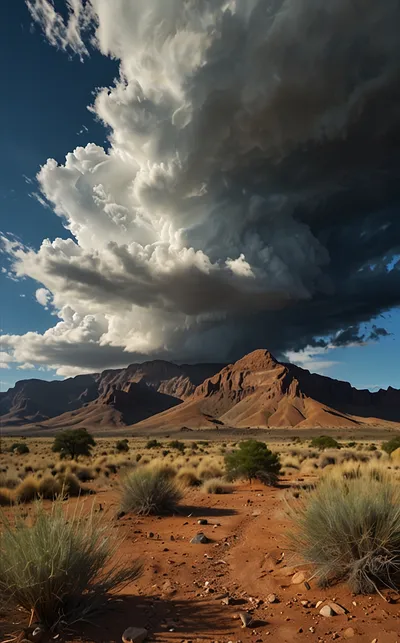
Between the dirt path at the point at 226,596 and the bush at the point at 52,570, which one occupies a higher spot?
the bush at the point at 52,570

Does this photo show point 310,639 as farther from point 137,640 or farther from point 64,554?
point 64,554

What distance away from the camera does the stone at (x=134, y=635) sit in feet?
15.4

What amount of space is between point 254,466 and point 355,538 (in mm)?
13632

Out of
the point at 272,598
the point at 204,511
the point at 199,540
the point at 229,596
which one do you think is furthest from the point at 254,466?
the point at 272,598

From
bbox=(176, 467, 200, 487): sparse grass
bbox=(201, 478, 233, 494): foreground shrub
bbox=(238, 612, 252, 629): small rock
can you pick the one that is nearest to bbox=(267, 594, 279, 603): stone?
bbox=(238, 612, 252, 629): small rock

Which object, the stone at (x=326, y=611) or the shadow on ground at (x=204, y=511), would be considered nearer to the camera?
the stone at (x=326, y=611)

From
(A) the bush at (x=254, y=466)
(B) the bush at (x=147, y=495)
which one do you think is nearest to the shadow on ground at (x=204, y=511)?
(B) the bush at (x=147, y=495)

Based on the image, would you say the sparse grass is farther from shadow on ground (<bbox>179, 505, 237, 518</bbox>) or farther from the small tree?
the small tree

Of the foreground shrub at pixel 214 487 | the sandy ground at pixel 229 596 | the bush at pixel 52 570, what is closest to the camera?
the sandy ground at pixel 229 596

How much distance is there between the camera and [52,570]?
4.76m

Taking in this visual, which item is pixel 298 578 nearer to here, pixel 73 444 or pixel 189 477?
pixel 189 477

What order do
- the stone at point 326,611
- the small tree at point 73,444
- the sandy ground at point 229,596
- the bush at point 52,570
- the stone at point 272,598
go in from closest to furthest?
the sandy ground at point 229,596
the bush at point 52,570
the stone at point 326,611
the stone at point 272,598
the small tree at point 73,444

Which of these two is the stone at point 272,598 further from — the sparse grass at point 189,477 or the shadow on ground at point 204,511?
the sparse grass at point 189,477

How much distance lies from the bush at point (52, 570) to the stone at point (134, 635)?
0.59 metres
